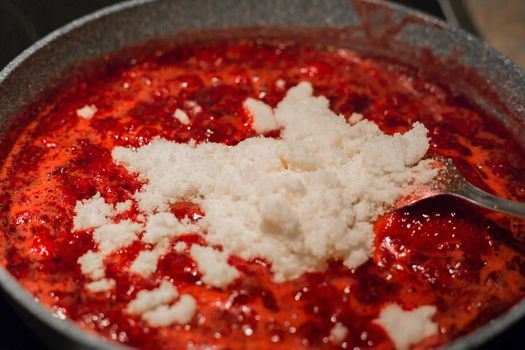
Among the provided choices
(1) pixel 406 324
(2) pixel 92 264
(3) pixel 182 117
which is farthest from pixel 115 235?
(1) pixel 406 324

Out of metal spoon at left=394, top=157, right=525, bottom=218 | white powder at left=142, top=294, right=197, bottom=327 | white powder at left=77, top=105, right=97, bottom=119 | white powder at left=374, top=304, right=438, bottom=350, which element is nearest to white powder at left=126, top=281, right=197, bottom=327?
white powder at left=142, top=294, right=197, bottom=327

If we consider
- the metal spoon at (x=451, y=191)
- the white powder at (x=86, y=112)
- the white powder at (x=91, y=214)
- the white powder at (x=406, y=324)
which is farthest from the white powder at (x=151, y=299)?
the white powder at (x=86, y=112)

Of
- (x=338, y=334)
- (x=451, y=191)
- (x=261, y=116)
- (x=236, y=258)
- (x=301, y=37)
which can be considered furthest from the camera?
(x=301, y=37)

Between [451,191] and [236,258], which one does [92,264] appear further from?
[451,191]

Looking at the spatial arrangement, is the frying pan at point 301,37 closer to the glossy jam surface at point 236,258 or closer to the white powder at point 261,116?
the glossy jam surface at point 236,258

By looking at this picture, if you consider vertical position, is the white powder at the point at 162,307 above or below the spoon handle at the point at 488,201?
below

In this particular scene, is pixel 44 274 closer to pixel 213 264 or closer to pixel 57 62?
pixel 213 264
